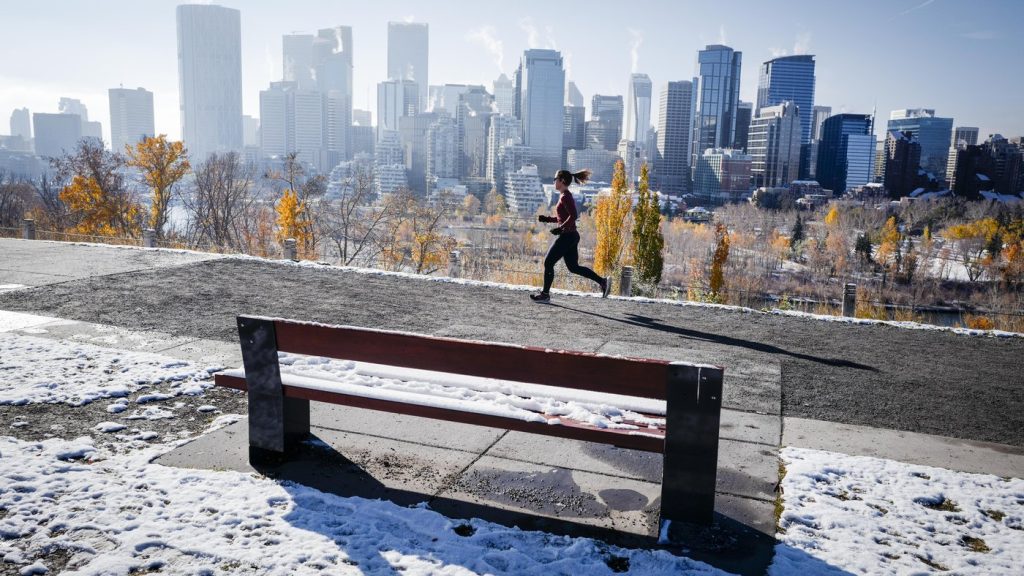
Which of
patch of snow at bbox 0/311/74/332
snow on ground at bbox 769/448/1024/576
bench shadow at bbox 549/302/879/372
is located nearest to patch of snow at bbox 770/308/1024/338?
bench shadow at bbox 549/302/879/372

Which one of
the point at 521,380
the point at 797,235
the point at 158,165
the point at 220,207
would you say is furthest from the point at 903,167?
the point at 521,380

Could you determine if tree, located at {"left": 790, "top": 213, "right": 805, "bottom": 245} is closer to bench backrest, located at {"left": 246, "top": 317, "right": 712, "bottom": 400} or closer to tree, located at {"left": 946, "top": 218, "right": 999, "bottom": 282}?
tree, located at {"left": 946, "top": 218, "right": 999, "bottom": 282}

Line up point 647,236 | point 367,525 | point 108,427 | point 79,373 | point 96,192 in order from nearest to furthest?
1. point 367,525
2. point 108,427
3. point 79,373
4. point 96,192
5. point 647,236

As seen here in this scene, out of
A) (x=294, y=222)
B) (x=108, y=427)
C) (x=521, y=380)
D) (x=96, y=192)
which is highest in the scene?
(x=521, y=380)

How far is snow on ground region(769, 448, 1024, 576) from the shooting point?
3.39 metres

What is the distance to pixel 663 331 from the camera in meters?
8.87

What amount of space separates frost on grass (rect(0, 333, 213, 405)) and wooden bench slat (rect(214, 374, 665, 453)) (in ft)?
6.12

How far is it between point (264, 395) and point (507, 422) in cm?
157

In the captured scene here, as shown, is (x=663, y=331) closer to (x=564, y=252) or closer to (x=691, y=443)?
(x=564, y=252)

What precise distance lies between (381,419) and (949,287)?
297 feet

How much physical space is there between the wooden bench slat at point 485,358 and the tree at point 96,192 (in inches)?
2107

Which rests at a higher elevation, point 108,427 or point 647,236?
point 108,427

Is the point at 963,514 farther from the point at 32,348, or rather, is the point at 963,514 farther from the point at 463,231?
the point at 463,231

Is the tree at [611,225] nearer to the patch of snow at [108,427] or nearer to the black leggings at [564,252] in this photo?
the black leggings at [564,252]
